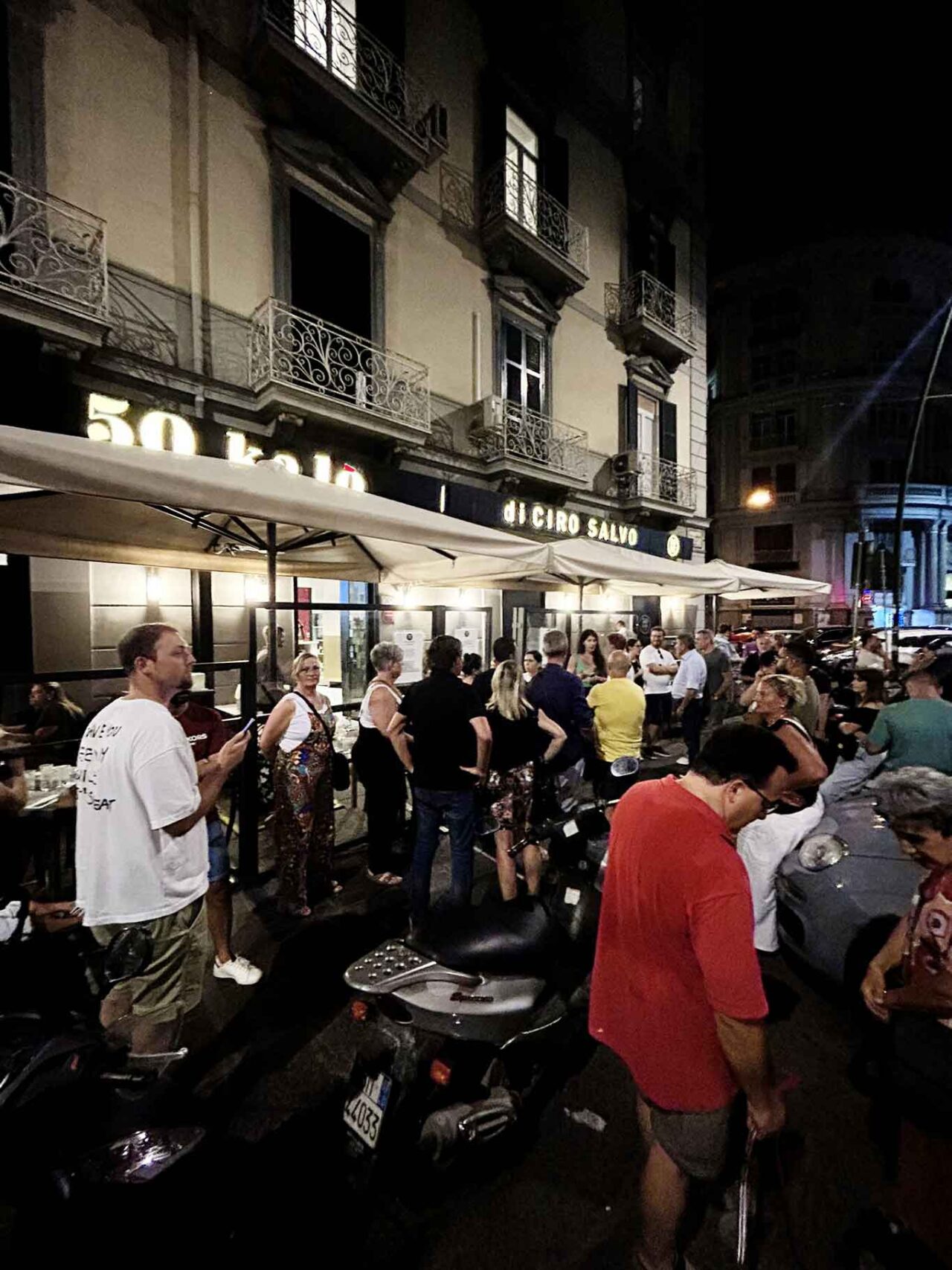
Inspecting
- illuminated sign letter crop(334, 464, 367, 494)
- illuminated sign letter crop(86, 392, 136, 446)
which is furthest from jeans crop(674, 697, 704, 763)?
illuminated sign letter crop(86, 392, 136, 446)

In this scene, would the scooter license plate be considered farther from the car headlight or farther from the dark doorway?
the dark doorway

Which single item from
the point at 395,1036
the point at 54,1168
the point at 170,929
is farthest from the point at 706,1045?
the point at 170,929

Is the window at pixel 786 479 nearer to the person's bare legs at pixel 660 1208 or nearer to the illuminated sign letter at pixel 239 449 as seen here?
the illuminated sign letter at pixel 239 449

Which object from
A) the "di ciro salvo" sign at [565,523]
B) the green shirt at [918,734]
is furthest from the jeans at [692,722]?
the "di ciro salvo" sign at [565,523]

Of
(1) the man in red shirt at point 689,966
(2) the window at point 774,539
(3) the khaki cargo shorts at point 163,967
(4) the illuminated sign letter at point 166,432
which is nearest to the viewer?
(1) the man in red shirt at point 689,966

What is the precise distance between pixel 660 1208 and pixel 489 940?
945 mm

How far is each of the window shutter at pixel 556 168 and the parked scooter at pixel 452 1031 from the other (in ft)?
50.8

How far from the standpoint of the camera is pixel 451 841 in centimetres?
414

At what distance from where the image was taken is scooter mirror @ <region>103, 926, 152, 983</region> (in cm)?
196

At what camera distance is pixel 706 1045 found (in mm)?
1692

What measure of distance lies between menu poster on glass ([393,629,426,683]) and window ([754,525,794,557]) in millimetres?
35682

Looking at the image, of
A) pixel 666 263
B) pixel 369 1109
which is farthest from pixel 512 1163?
pixel 666 263

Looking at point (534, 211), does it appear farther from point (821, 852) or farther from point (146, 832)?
point (146, 832)

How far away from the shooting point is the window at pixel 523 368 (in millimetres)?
12461
